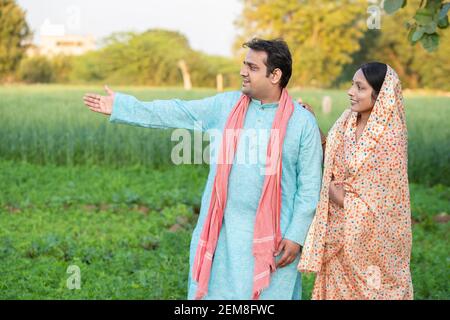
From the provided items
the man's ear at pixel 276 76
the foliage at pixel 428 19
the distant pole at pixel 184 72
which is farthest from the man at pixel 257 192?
the distant pole at pixel 184 72

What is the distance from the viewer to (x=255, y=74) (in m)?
3.20

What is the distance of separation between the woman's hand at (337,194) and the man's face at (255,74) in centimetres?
51

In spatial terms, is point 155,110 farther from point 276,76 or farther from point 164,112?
A: point 276,76

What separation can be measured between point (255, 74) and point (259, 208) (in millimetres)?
564

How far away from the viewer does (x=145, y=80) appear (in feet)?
146

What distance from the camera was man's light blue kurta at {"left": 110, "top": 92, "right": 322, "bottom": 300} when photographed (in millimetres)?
3189

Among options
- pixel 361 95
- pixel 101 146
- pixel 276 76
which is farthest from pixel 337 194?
pixel 101 146

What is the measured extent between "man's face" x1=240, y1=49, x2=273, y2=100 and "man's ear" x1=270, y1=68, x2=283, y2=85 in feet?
0.08

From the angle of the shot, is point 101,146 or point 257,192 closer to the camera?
point 257,192

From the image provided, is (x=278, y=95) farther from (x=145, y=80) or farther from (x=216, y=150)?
(x=145, y=80)

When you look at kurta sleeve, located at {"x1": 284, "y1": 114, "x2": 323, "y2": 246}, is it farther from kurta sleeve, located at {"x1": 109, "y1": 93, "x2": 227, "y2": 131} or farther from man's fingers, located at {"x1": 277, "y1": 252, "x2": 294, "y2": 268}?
kurta sleeve, located at {"x1": 109, "y1": 93, "x2": 227, "y2": 131}

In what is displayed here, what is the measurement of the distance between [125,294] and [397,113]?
96.6 inches
